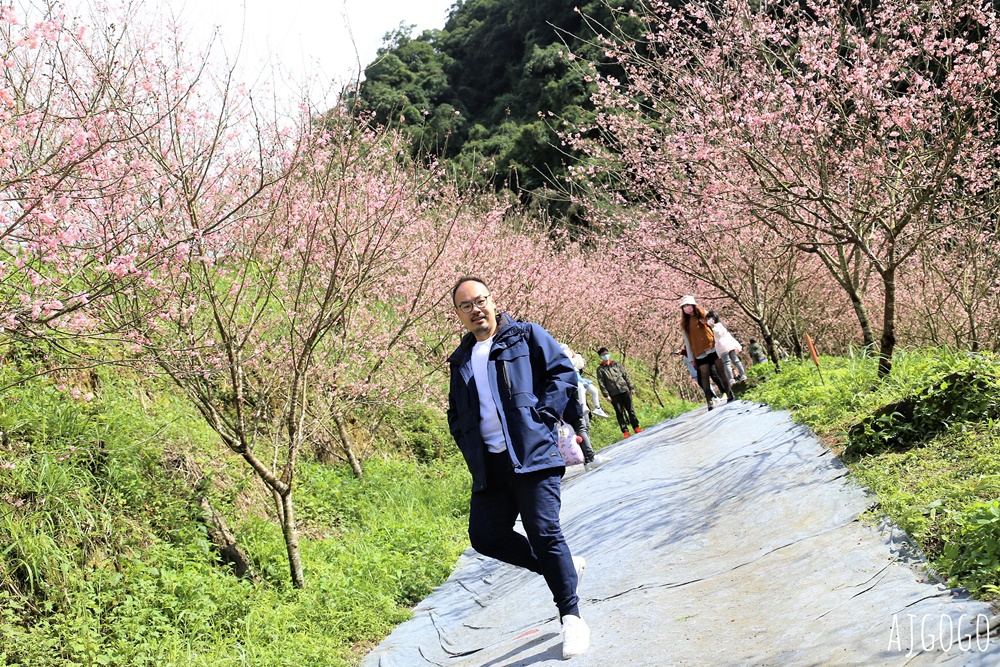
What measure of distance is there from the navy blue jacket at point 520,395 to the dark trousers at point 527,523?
7cm

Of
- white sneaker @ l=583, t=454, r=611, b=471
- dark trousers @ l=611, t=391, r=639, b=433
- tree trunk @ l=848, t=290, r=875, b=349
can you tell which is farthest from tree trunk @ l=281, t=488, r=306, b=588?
dark trousers @ l=611, t=391, r=639, b=433

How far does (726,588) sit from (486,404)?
1.65m

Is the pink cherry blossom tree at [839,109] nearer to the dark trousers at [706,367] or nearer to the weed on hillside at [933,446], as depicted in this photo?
the weed on hillside at [933,446]

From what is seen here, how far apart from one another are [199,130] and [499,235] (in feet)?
30.7

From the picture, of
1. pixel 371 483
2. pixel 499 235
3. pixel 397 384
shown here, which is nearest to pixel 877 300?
pixel 499 235

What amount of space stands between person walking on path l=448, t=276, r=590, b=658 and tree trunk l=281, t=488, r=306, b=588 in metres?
2.75

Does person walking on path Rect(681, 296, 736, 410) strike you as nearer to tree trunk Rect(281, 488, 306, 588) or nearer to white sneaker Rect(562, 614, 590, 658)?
tree trunk Rect(281, 488, 306, 588)

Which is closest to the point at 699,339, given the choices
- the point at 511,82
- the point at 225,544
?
the point at 225,544

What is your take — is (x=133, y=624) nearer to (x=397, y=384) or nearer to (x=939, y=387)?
(x=939, y=387)

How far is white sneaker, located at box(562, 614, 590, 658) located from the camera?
12.2 ft

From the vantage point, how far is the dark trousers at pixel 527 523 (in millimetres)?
3656

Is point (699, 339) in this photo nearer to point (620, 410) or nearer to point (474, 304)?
point (620, 410)

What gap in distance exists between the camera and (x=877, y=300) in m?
18.4

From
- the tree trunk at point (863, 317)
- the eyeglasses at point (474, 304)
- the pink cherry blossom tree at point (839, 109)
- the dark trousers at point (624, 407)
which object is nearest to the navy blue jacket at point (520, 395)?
the eyeglasses at point (474, 304)
